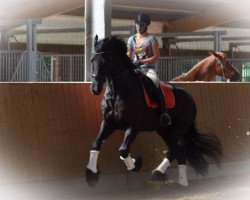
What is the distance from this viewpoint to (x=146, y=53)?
8266mm

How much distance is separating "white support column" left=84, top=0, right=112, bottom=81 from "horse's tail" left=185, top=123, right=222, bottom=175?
213cm

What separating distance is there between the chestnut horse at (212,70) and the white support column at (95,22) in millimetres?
3856

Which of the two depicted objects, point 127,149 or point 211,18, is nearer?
point 127,149

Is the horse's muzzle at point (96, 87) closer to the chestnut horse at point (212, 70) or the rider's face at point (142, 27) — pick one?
the rider's face at point (142, 27)

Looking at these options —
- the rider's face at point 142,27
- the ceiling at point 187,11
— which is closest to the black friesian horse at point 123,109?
the rider's face at point 142,27

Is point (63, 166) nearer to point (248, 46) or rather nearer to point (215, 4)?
point (215, 4)

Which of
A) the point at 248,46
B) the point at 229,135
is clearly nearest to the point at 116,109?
the point at 229,135

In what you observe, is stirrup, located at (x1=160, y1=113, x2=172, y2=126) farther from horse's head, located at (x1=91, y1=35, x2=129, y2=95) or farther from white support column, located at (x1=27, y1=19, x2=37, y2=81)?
white support column, located at (x1=27, y1=19, x2=37, y2=81)

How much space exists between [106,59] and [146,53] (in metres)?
0.96

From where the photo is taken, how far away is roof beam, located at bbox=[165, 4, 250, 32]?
23328mm

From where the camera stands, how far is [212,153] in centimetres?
918

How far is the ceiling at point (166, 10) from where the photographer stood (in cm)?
1959

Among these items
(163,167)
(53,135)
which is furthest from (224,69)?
(53,135)

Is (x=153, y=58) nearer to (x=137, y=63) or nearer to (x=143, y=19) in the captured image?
(x=137, y=63)
